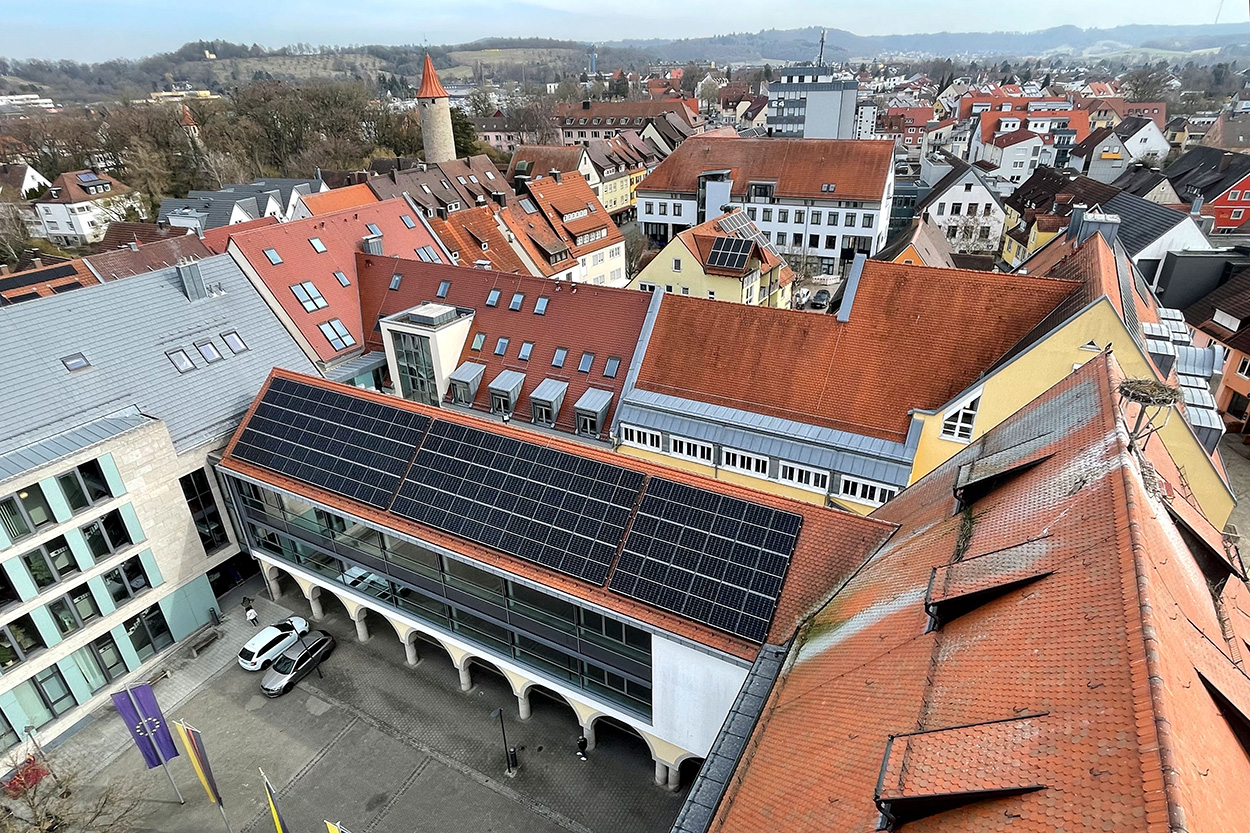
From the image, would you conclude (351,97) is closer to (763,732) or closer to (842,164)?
(842,164)

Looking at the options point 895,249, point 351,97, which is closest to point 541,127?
point 351,97

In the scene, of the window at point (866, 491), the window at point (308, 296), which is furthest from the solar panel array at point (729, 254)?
the window at point (308, 296)

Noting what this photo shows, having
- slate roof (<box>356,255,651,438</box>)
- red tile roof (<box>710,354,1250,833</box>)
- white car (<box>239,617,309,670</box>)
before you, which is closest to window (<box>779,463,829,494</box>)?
slate roof (<box>356,255,651,438</box>)

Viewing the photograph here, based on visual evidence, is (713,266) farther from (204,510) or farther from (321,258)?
(204,510)

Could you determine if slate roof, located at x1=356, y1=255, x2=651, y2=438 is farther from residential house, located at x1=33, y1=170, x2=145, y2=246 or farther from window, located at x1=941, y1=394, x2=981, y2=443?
residential house, located at x1=33, y1=170, x2=145, y2=246

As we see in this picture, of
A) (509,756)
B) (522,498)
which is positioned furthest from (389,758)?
(522,498)

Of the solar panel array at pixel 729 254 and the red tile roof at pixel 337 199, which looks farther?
the red tile roof at pixel 337 199

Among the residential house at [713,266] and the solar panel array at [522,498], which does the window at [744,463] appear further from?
the residential house at [713,266]
